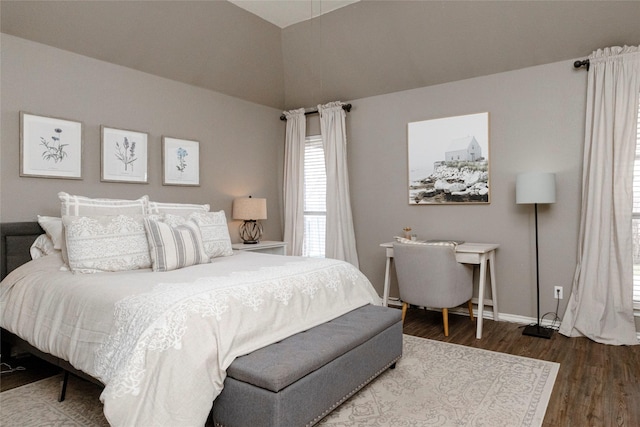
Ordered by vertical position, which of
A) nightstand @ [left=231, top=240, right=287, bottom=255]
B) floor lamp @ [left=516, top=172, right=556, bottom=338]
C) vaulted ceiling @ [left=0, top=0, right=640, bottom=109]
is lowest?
nightstand @ [left=231, top=240, right=287, bottom=255]

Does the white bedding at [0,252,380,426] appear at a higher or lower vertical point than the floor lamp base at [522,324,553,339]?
higher

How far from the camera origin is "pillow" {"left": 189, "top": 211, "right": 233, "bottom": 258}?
135 inches

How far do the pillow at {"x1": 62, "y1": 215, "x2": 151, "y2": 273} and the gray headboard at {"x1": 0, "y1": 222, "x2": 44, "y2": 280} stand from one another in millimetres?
528

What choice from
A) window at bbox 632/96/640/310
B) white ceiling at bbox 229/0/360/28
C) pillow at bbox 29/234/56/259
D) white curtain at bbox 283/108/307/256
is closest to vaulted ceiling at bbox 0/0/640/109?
white ceiling at bbox 229/0/360/28

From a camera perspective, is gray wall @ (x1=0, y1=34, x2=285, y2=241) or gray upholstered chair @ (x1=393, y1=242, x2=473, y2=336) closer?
gray wall @ (x1=0, y1=34, x2=285, y2=241)

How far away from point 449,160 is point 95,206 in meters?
3.34

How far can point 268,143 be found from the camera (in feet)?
17.6

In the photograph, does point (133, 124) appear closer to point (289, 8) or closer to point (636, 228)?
point (289, 8)

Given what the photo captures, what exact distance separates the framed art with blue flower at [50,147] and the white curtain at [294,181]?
2.54m

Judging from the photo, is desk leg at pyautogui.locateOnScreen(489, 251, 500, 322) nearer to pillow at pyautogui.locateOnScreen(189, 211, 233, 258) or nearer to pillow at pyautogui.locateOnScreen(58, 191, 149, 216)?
pillow at pyautogui.locateOnScreen(189, 211, 233, 258)

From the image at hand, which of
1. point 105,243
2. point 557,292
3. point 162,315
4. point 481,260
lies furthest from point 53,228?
point 557,292

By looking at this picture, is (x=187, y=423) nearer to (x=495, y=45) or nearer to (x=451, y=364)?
(x=451, y=364)

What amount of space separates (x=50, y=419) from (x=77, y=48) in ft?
9.23

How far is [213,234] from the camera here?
138 inches
